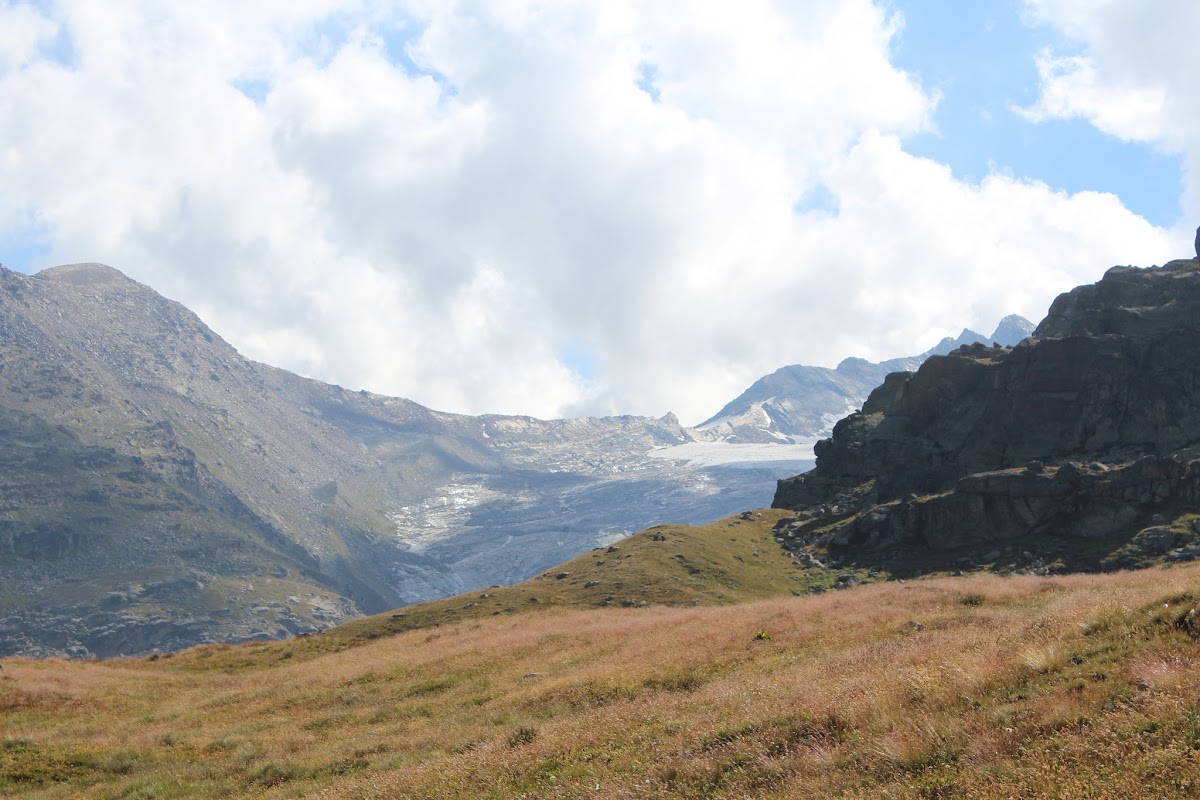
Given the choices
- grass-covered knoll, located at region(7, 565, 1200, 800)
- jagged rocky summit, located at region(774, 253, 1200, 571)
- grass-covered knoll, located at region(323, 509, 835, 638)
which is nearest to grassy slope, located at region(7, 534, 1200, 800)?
grass-covered knoll, located at region(7, 565, 1200, 800)

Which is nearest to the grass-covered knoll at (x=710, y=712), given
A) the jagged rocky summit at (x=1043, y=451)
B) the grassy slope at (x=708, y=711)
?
the grassy slope at (x=708, y=711)

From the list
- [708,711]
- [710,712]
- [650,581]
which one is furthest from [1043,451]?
[710,712]

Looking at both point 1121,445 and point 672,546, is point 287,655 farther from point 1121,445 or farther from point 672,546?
point 1121,445

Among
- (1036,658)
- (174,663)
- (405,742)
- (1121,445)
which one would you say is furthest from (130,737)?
(1121,445)

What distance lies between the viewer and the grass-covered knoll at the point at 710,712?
14.6 meters

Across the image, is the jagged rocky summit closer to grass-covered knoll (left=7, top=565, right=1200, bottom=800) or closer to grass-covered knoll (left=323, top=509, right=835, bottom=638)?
grass-covered knoll (left=323, top=509, right=835, bottom=638)

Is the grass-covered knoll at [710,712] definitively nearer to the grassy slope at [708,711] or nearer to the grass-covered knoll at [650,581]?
the grassy slope at [708,711]

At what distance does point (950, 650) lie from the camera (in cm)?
2302

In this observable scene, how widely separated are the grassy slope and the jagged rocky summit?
5352cm

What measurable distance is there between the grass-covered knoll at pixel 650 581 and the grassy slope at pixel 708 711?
3398 centimetres

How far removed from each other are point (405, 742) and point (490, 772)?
28.6ft

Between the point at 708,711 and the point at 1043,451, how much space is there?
112 m

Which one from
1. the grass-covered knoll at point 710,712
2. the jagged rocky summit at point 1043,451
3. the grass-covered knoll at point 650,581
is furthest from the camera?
the jagged rocky summit at point 1043,451

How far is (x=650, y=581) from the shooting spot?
93000 millimetres
